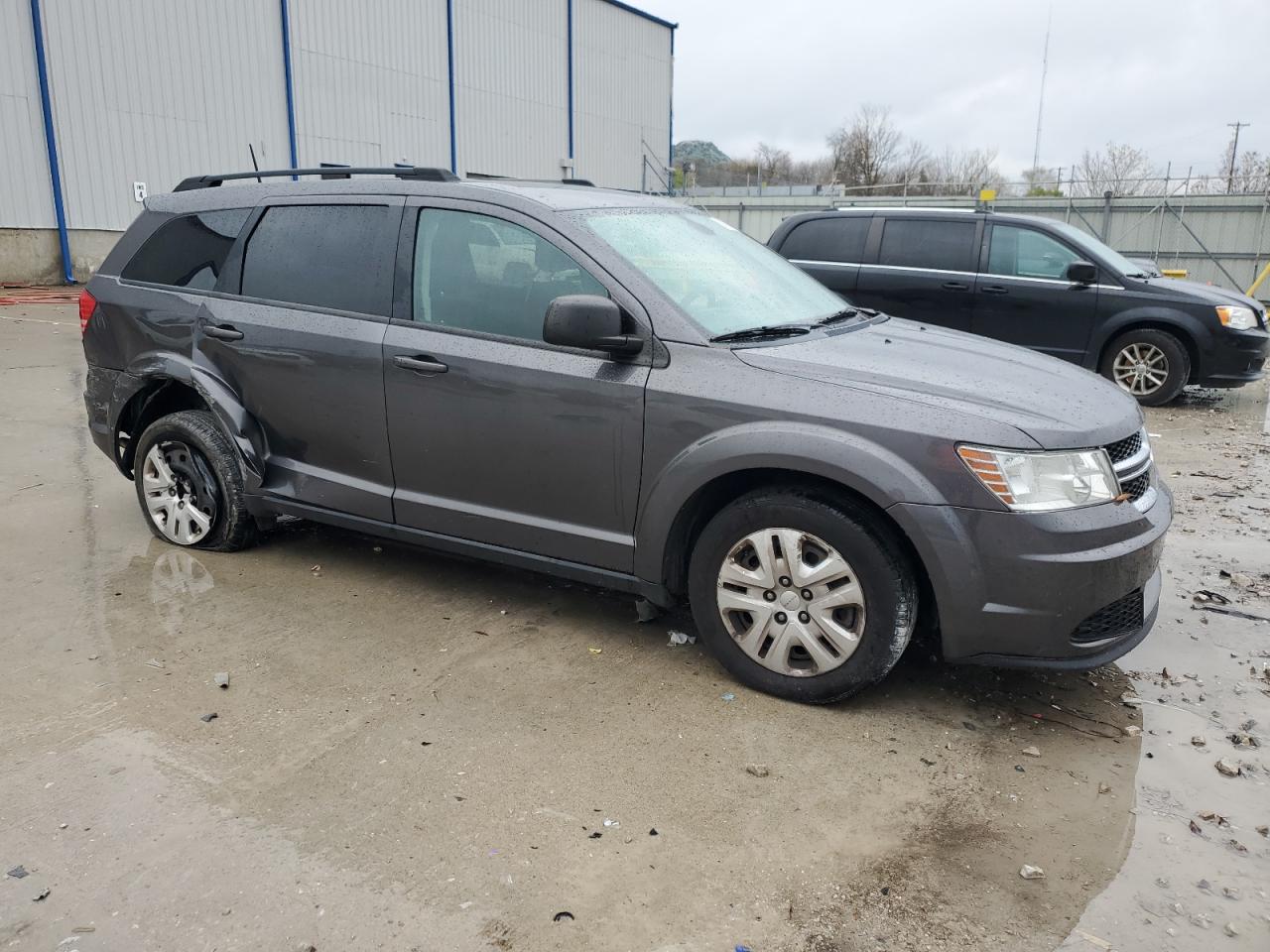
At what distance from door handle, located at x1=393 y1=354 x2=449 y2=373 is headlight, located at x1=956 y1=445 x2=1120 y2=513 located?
203 centimetres

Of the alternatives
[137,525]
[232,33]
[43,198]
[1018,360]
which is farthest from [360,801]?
[232,33]

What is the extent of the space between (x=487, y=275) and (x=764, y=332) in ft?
3.74

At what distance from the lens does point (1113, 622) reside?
3207mm

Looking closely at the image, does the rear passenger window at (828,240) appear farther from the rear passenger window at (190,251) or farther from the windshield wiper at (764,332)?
the rear passenger window at (190,251)

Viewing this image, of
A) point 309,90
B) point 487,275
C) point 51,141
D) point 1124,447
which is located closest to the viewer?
point 1124,447

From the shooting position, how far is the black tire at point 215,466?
459cm

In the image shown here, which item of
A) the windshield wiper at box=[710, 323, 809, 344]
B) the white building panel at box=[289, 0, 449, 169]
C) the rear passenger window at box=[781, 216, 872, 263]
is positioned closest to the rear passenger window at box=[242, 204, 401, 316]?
the windshield wiper at box=[710, 323, 809, 344]

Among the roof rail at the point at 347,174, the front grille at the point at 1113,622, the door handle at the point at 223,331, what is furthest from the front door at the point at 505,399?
the front grille at the point at 1113,622

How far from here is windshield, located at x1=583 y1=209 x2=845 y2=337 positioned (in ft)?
12.2

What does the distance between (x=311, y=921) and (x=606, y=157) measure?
103 ft

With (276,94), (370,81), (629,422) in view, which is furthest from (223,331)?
(370,81)

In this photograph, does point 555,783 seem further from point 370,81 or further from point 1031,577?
point 370,81

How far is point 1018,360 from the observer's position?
150 inches

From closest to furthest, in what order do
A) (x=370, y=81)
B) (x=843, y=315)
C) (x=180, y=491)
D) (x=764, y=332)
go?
(x=764, y=332) < (x=843, y=315) < (x=180, y=491) < (x=370, y=81)
